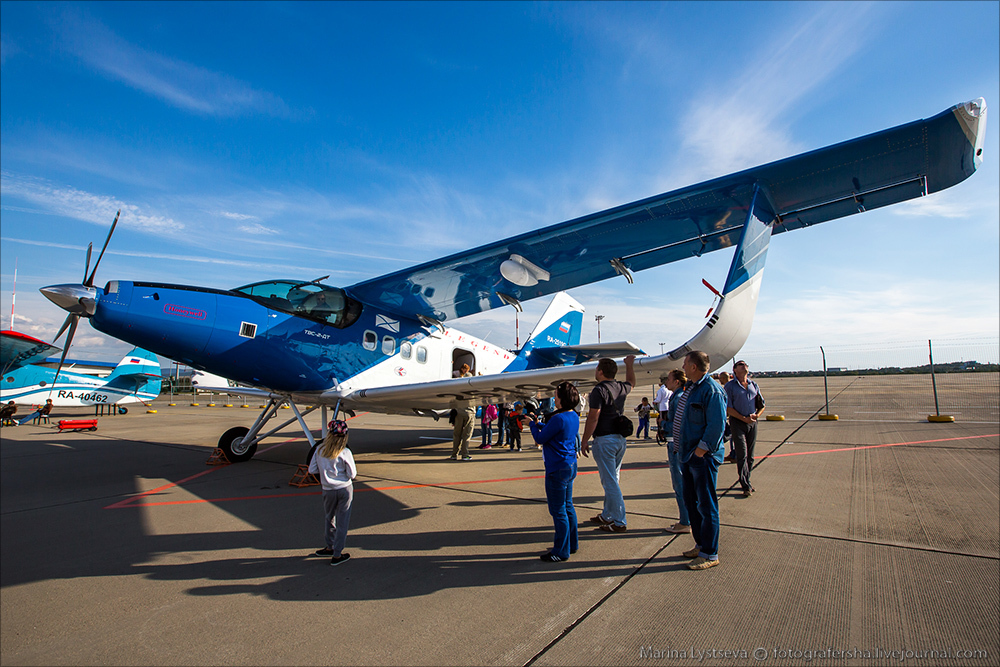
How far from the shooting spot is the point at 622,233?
6.03m

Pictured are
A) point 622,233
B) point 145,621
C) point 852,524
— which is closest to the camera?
point 145,621

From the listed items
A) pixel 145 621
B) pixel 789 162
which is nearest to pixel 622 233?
pixel 789 162

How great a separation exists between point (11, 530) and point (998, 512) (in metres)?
10.2

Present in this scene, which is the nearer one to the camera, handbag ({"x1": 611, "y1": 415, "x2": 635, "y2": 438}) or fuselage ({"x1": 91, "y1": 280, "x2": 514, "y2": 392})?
handbag ({"x1": 611, "y1": 415, "x2": 635, "y2": 438})

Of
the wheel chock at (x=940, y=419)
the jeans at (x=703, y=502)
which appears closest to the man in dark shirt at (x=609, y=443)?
the jeans at (x=703, y=502)

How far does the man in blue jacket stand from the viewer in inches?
131

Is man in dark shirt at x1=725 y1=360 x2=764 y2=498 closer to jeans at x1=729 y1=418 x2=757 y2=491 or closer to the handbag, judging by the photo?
jeans at x1=729 y1=418 x2=757 y2=491

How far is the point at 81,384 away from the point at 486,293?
2756cm

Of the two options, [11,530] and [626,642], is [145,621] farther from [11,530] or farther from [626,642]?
[11,530]

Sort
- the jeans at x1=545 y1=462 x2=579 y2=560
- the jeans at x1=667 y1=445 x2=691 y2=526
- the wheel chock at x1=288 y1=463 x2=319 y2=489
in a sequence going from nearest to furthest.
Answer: the jeans at x1=545 y1=462 x2=579 y2=560, the jeans at x1=667 y1=445 x2=691 y2=526, the wheel chock at x1=288 y1=463 x2=319 y2=489

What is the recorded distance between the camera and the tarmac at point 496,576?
7.68ft

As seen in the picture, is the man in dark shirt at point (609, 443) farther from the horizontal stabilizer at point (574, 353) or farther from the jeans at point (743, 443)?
the horizontal stabilizer at point (574, 353)

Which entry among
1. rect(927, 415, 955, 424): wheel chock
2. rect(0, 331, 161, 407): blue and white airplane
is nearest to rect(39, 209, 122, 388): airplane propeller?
rect(0, 331, 161, 407): blue and white airplane

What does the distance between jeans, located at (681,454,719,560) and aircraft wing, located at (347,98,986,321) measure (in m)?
3.19
